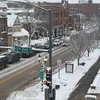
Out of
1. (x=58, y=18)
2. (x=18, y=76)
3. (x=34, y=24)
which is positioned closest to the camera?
(x=18, y=76)

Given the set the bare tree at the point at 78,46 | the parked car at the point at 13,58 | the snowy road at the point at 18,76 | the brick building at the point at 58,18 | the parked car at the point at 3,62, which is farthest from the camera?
the brick building at the point at 58,18

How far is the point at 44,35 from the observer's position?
241ft

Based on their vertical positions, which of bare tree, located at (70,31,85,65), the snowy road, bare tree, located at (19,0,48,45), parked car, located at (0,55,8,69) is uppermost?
bare tree, located at (19,0,48,45)

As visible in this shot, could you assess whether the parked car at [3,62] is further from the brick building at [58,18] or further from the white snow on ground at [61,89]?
the brick building at [58,18]

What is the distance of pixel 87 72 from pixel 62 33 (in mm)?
55398

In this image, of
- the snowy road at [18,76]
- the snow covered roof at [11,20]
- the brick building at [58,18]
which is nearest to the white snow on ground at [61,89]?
the snowy road at [18,76]

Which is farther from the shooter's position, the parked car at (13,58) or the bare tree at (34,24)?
the bare tree at (34,24)

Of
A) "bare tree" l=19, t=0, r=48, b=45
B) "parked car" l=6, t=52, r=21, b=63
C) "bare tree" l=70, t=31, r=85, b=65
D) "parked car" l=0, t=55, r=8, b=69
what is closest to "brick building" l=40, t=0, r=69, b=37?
"bare tree" l=19, t=0, r=48, b=45

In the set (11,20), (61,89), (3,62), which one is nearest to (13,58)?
(3,62)

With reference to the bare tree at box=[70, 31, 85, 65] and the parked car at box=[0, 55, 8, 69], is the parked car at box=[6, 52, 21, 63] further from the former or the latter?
the bare tree at box=[70, 31, 85, 65]

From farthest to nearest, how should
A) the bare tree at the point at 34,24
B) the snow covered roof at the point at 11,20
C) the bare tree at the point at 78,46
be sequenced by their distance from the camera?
the bare tree at the point at 34,24 < the snow covered roof at the point at 11,20 < the bare tree at the point at 78,46

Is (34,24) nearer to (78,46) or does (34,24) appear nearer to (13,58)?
(13,58)

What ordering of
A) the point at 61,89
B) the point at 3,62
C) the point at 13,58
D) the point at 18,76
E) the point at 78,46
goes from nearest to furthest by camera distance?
the point at 61,89 → the point at 18,76 → the point at 3,62 → the point at 78,46 → the point at 13,58

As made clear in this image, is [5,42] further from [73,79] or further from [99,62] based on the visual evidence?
[73,79]
